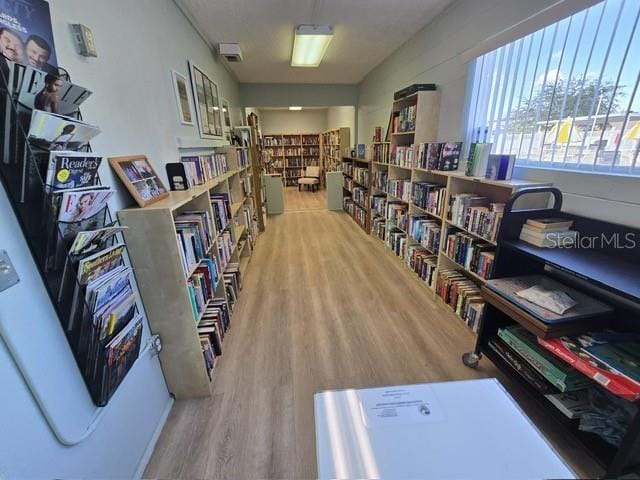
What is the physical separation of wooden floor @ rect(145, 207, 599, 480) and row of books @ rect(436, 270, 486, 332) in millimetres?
91

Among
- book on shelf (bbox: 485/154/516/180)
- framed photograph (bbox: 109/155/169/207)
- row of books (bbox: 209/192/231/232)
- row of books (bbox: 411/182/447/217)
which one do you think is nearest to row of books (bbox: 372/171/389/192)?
row of books (bbox: 411/182/447/217)

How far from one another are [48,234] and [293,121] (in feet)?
29.7

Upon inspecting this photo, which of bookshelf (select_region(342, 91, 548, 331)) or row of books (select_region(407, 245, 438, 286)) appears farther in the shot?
row of books (select_region(407, 245, 438, 286))

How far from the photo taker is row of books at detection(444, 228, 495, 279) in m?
1.92

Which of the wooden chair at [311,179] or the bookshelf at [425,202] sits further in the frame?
the wooden chair at [311,179]

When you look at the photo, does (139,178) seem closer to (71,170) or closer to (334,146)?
(71,170)

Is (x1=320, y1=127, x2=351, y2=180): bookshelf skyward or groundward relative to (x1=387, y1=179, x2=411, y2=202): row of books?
skyward

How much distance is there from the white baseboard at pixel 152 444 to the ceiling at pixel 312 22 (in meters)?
3.13

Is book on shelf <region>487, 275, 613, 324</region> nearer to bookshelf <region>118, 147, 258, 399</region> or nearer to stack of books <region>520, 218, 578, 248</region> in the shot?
stack of books <region>520, 218, 578, 248</region>

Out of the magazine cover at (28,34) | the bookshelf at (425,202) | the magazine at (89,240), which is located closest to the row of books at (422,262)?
the bookshelf at (425,202)

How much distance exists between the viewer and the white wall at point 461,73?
134cm

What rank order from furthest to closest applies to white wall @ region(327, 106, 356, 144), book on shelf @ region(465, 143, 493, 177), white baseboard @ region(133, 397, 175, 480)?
1. white wall @ region(327, 106, 356, 144)
2. book on shelf @ region(465, 143, 493, 177)
3. white baseboard @ region(133, 397, 175, 480)

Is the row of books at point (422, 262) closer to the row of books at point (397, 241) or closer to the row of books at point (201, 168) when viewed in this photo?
the row of books at point (397, 241)

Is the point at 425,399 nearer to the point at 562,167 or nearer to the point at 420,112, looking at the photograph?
the point at 562,167
